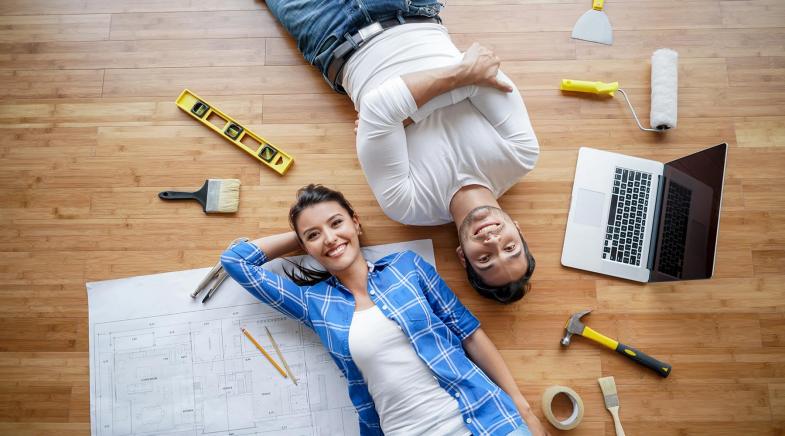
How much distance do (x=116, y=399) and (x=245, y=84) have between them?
1.17 metres

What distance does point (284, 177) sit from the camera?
179 centimetres

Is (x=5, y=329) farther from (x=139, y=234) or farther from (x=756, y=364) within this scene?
(x=756, y=364)

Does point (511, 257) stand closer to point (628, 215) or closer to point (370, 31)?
point (628, 215)

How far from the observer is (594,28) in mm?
1847

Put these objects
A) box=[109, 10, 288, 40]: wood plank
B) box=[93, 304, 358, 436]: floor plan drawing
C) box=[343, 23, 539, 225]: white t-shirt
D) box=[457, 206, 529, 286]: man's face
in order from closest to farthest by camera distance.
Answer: box=[457, 206, 529, 286]: man's face
box=[343, 23, 539, 225]: white t-shirt
box=[93, 304, 358, 436]: floor plan drawing
box=[109, 10, 288, 40]: wood plank

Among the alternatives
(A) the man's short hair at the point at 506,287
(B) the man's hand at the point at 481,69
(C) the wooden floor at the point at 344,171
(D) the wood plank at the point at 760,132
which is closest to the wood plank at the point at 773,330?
(C) the wooden floor at the point at 344,171

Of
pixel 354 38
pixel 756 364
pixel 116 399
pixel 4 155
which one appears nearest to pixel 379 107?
pixel 354 38

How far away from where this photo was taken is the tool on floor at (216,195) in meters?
1.75

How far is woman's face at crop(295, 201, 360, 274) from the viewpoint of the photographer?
1.53 m

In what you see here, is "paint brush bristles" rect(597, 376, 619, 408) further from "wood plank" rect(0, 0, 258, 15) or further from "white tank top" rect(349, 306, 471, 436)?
"wood plank" rect(0, 0, 258, 15)

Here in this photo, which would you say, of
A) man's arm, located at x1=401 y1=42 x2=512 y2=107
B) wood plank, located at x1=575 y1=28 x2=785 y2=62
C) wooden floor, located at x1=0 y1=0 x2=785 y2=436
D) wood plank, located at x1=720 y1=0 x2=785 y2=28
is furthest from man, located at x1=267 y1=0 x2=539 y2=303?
wood plank, located at x1=720 y1=0 x2=785 y2=28

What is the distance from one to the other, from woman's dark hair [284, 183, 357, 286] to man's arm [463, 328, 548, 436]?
532 mm

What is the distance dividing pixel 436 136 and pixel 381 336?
64 centimetres

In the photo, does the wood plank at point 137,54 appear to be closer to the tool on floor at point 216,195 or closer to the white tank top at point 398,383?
the tool on floor at point 216,195
